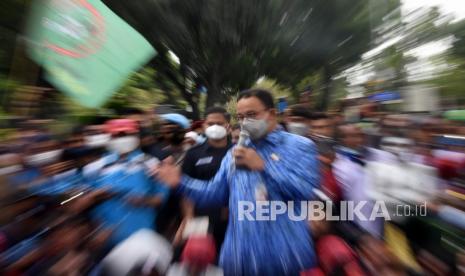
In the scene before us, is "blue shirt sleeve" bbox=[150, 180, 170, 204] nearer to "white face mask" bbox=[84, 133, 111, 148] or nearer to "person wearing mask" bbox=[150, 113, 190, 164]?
"white face mask" bbox=[84, 133, 111, 148]

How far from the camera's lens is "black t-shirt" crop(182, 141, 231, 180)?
2.84 m

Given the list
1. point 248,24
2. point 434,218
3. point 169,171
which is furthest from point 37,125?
point 248,24

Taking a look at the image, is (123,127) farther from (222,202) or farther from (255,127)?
(255,127)

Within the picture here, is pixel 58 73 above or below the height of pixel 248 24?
below

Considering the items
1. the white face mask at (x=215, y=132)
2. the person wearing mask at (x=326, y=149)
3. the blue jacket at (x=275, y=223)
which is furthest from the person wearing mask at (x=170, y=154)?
the person wearing mask at (x=326, y=149)

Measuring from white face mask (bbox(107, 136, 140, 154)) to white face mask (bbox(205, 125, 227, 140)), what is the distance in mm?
625

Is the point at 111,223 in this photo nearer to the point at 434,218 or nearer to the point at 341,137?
the point at 434,218

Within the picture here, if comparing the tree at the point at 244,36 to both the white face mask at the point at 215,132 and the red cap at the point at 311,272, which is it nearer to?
the white face mask at the point at 215,132

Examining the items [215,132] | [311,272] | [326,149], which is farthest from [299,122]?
[311,272]

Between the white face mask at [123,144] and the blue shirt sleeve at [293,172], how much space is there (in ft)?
3.88

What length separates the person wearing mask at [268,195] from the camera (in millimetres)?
1570

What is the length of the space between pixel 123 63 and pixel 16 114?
177cm

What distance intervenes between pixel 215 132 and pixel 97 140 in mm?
877

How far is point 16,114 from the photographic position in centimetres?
320
